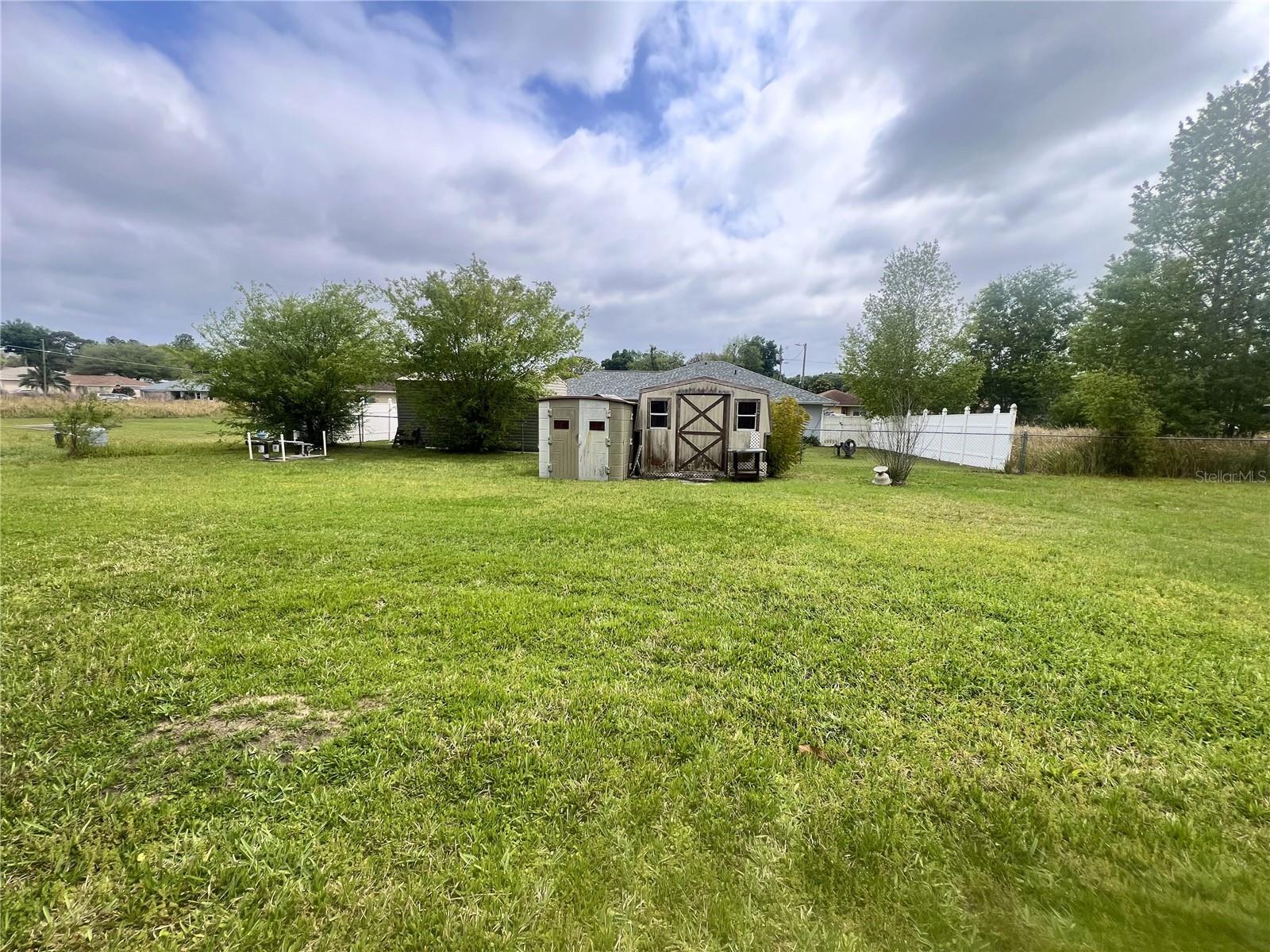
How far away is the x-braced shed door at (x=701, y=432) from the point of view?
12.8m

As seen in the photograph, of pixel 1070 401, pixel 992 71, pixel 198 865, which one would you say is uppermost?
pixel 992 71

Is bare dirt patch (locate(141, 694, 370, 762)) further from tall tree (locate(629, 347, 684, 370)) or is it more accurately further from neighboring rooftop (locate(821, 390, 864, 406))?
tall tree (locate(629, 347, 684, 370))

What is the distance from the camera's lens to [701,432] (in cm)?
1288

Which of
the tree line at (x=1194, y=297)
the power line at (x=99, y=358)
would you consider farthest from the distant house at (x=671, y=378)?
the power line at (x=99, y=358)

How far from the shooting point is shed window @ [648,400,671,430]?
12.9 metres

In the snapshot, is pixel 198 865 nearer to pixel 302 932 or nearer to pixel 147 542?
pixel 302 932

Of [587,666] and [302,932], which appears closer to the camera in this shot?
[302,932]

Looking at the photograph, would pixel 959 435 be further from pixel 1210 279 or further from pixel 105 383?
pixel 105 383

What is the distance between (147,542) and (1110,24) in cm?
1383

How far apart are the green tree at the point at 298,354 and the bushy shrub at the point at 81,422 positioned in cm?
276

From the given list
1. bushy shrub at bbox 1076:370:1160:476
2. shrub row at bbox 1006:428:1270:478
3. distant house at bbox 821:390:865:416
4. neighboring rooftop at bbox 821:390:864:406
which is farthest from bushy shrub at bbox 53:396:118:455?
neighboring rooftop at bbox 821:390:864:406

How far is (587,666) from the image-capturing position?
2.99 m

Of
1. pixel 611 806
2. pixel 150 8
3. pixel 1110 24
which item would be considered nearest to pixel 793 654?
pixel 611 806

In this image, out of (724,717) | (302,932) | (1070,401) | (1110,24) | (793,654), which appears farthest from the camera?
(1070,401)
